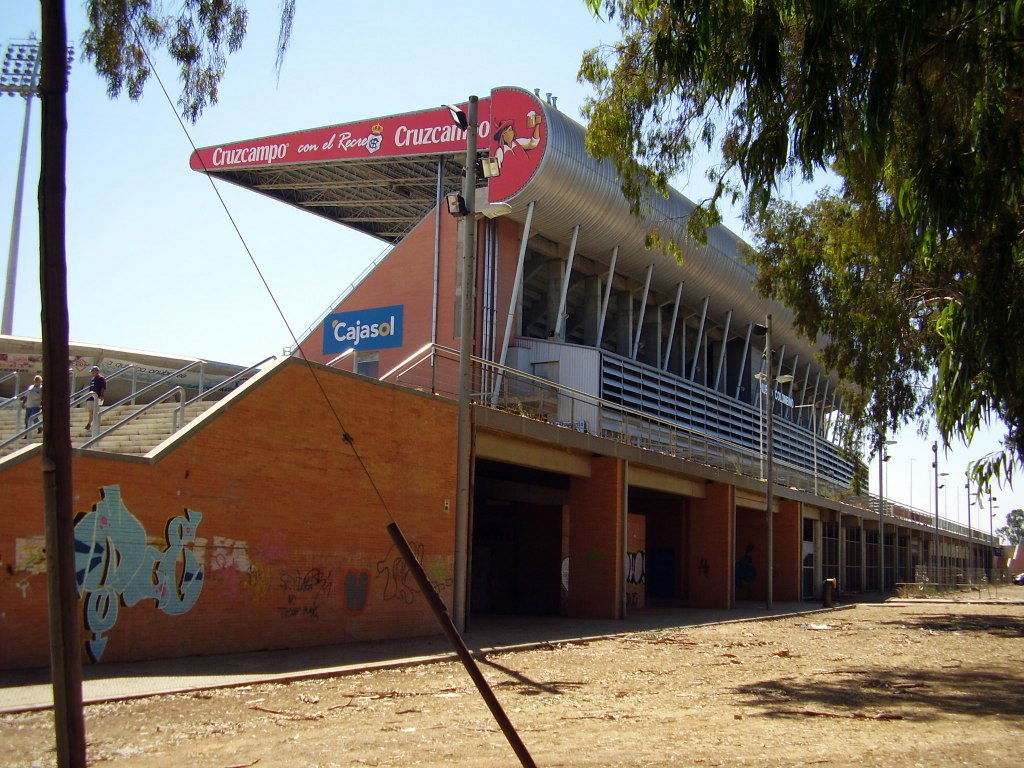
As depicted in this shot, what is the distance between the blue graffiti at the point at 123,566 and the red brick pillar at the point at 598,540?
14887 mm

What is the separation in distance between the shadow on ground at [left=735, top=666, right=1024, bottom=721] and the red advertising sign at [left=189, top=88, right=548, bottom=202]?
66.5ft

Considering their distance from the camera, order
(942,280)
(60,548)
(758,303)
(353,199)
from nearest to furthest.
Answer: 1. (60,548)
2. (942,280)
3. (353,199)
4. (758,303)

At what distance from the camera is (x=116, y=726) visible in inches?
390

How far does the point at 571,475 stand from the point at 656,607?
10.2m

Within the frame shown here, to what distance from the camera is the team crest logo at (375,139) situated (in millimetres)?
34594

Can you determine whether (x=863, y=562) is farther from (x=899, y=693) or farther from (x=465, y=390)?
(x=899, y=693)

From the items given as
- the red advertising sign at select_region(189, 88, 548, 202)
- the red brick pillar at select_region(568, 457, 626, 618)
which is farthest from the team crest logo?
the red brick pillar at select_region(568, 457, 626, 618)

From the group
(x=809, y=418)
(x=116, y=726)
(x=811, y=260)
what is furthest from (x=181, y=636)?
(x=809, y=418)

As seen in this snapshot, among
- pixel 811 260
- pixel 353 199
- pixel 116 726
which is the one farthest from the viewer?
pixel 353 199

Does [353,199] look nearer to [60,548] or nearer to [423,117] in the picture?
[423,117]

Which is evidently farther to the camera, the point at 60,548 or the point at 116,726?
the point at 116,726

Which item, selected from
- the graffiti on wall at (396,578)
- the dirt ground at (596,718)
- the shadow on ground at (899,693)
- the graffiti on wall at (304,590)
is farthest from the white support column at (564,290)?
the shadow on ground at (899,693)

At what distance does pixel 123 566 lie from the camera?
14219 millimetres

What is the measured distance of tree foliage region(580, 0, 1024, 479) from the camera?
10883 mm
